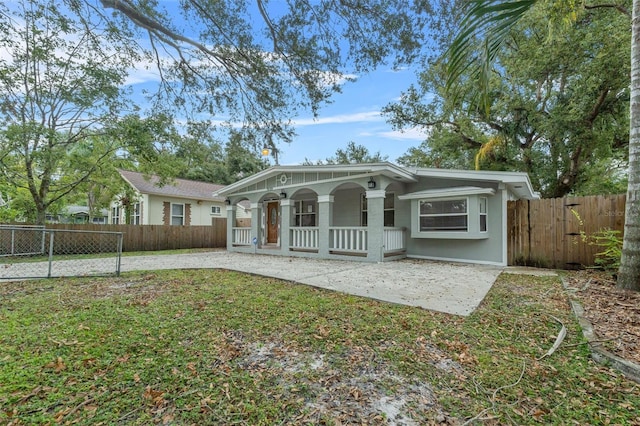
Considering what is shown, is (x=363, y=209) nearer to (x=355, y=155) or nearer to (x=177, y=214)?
(x=177, y=214)

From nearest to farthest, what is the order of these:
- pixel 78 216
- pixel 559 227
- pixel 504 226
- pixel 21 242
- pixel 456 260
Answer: pixel 559 227, pixel 504 226, pixel 456 260, pixel 21 242, pixel 78 216

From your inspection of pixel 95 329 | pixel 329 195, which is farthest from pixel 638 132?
pixel 95 329

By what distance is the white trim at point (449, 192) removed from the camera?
8.08m

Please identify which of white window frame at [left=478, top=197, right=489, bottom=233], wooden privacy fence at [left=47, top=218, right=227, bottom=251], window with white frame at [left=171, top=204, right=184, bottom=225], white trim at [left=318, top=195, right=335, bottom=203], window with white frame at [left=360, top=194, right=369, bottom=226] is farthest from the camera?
window with white frame at [left=171, top=204, right=184, bottom=225]

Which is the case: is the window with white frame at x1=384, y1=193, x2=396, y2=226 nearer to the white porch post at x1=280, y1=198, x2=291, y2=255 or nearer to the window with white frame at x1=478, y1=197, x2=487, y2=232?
the window with white frame at x1=478, y1=197, x2=487, y2=232

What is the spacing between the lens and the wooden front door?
44.8ft

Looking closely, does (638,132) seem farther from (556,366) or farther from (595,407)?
(595,407)

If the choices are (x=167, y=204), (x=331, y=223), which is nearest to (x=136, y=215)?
(x=167, y=204)

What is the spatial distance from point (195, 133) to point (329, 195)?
442cm

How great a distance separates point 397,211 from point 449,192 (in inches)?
81.9

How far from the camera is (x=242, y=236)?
13.0m

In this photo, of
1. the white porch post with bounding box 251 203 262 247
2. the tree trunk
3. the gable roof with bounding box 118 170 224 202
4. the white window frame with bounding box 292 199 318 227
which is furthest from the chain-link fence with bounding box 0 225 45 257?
the tree trunk

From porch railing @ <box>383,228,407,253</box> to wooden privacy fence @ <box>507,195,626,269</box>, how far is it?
3.00 m

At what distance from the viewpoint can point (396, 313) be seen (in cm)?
400
